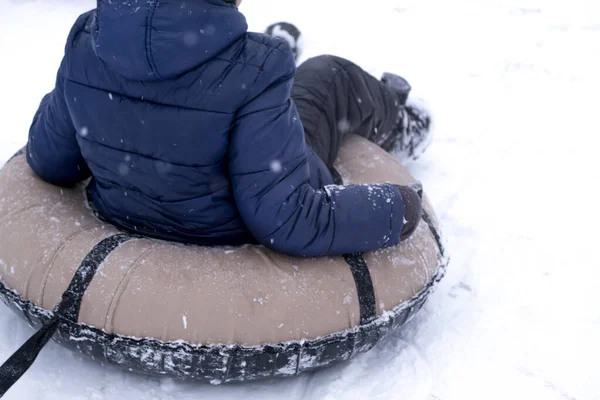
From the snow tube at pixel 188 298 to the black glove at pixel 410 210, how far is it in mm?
112

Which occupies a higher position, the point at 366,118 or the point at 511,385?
the point at 366,118

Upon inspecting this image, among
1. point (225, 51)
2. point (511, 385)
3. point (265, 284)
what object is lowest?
point (511, 385)

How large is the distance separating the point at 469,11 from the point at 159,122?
12.9ft

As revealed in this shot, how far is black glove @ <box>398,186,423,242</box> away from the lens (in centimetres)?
202

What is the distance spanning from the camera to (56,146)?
78.1 inches

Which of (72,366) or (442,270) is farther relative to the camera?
(442,270)

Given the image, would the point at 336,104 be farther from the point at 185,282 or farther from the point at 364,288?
the point at 185,282

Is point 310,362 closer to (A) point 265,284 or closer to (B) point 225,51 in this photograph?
(A) point 265,284

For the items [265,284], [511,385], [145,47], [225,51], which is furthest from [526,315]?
[145,47]

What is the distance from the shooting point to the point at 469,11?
498 centimetres

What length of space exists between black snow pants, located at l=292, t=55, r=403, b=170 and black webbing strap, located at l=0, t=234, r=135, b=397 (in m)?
0.88

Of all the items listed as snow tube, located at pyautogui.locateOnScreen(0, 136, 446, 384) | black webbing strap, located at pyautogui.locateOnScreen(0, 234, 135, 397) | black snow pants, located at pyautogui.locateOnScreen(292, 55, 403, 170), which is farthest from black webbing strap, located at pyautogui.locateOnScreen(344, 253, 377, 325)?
black webbing strap, located at pyautogui.locateOnScreen(0, 234, 135, 397)

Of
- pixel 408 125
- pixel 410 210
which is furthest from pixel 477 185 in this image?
pixel 410 210

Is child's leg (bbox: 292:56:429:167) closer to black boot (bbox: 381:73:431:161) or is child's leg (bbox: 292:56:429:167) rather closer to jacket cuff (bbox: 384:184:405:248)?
black boot (bbox: 381:73:431:161)
